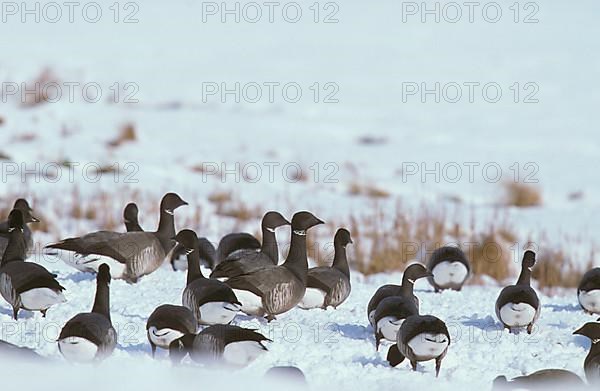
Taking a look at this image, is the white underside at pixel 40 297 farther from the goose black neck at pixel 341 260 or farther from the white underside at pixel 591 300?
the white underside at pixel 591 300

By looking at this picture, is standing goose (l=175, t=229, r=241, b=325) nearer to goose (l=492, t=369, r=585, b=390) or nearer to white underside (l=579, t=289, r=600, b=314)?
goose (l=492, t=369, r=585, b=390)

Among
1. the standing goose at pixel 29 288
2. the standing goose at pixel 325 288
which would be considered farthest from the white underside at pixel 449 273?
the standing goose at pixel 29 288

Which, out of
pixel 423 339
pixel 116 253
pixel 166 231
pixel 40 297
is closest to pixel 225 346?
pixel 423 339

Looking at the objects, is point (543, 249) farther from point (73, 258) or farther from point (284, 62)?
point (284, 62)

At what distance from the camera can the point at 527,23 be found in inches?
1596

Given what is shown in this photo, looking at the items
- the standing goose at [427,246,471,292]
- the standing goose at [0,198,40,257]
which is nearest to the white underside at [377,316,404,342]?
the standing goose at [427,246,471,292]

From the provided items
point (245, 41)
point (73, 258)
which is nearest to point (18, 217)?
point (73, 258)

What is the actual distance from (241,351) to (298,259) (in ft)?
5.77

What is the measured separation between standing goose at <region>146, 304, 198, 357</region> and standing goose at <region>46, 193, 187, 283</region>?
2.02 m

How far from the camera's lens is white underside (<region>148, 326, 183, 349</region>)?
5391mm

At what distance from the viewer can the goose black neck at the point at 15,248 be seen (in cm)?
684

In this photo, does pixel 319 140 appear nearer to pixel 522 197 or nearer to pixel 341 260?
pixel 522 197

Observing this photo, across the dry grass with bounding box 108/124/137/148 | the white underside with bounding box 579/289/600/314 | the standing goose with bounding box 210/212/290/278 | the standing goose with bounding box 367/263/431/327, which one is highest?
the dry grass with bounding box 108/124/137/148

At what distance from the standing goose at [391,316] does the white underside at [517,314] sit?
0.66 meters
